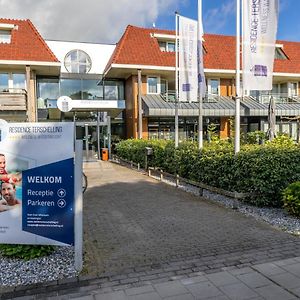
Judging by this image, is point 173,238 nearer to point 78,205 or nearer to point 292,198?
point 78,205

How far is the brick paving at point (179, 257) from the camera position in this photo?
12.3 feet

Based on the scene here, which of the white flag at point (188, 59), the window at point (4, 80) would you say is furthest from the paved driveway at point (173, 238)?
the window at point (4, 80)

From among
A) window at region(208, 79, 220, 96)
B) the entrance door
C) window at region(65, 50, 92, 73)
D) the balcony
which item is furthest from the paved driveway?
window at region(65, 50, 92, 73)

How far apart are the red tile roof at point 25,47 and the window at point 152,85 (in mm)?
6683

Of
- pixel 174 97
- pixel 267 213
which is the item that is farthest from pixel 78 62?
pixel 267 213

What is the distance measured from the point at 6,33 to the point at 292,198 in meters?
22.5

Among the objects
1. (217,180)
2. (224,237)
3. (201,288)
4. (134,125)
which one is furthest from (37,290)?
(134,125)

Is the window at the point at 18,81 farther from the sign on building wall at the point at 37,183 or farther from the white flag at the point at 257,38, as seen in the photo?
the sign on building wall at the point at 37,183

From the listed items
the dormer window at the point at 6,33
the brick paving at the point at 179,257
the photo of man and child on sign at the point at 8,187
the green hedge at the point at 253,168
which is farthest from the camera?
the dormer window at the point at 6,33

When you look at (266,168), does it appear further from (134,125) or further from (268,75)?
(134,125)

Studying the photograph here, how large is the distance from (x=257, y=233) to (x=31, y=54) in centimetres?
2015

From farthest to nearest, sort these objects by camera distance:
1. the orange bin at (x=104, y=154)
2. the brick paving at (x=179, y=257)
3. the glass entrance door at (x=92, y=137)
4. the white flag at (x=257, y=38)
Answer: the glass entrance door at (x=92, y=137)
the orange bin at (x=104, y=154)
the white flag at (x=257, y=38)
the brick paving at (x=179, y=257)

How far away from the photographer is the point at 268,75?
8320mm

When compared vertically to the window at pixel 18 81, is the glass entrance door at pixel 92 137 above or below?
below
